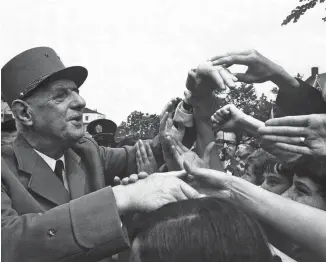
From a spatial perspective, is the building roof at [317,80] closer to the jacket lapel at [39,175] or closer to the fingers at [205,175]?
the fingers at [205,175]

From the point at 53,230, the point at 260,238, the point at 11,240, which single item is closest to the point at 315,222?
the point at 260,238

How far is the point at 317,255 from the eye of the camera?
1387 mm

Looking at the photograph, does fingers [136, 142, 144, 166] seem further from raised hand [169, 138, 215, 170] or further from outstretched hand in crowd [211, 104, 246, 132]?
outstretched hand in crowd [211, 104, 246, 132]

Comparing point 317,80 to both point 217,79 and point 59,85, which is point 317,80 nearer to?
point 217,79

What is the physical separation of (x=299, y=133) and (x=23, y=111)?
1.04 metres

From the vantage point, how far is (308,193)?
167cm

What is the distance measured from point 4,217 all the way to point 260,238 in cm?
80

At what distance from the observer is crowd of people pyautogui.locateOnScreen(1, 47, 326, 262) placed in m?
1.03

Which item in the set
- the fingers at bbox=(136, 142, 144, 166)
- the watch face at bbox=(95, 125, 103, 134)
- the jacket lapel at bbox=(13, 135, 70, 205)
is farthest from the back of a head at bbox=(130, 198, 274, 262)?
the watch face at bbox=(95, 125, 103, 134)

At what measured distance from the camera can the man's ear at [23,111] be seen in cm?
169

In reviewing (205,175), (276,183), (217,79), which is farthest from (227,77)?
(276,183)

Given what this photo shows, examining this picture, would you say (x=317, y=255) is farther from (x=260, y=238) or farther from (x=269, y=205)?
(x=260, y=238)

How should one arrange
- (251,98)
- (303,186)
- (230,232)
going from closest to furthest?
1. (230,232)
2. (303,186)
3. (251,98)

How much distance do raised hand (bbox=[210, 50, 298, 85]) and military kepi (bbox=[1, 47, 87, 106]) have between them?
1.90 feet
